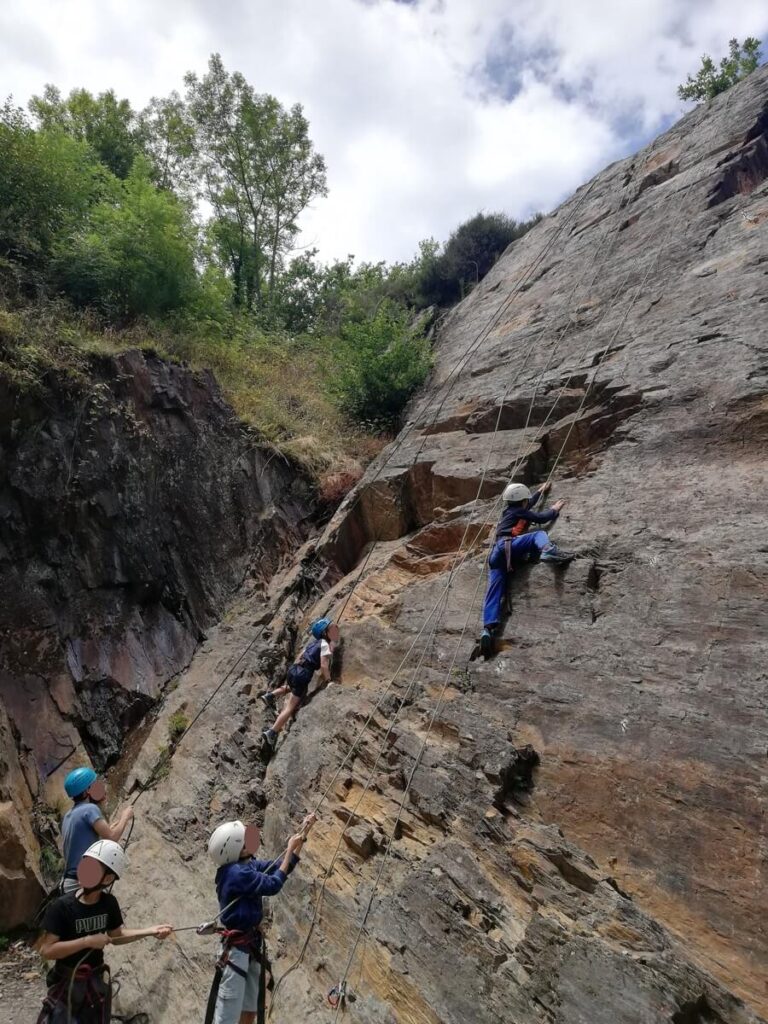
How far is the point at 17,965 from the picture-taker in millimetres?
6242

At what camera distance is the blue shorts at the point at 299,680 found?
7230 millimetres

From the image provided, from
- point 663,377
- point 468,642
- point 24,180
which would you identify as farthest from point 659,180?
point 24,180

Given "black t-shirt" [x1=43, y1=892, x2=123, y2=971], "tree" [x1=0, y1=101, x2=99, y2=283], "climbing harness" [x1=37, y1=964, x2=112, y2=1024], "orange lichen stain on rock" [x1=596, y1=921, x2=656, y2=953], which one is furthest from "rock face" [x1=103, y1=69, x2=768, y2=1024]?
"tree" [x1=0, y1=101, x2=99, y2=283]

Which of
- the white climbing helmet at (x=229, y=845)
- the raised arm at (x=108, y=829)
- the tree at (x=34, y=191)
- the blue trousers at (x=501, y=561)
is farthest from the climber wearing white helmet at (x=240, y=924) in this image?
the tree at (x=34, y=191)

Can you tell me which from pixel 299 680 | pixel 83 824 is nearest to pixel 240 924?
pixel 83 824

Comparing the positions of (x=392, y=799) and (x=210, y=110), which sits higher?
(x=210, y=110)

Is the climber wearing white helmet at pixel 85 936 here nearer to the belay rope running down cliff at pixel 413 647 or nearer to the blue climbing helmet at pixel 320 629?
the belay rope running down cliff at pixel 413 647

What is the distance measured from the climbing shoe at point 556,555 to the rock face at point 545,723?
0.18m

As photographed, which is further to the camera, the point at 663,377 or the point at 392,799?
the point at 663,377

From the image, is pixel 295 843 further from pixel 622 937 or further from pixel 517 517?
pixel 517 517

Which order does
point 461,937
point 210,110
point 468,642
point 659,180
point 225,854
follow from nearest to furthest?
point 461,937 < point 225,854 < point 468,642 < point 659,180 < point 210,110

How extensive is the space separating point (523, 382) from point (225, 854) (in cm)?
725

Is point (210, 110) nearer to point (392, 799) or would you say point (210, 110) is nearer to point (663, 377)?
point (663, 377)

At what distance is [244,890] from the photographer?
4.22 m
